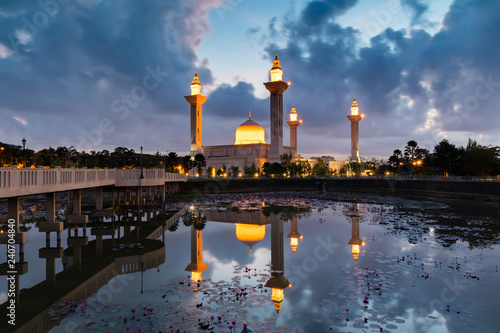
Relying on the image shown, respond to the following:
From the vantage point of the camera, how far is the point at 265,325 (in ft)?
32.6

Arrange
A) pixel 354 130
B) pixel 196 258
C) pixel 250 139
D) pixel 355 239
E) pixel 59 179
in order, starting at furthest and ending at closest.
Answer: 1. pixel 354 130
2. pixel 250 139
3. pixel 355 239
4. pixel 59 179
5. pixel 196 258

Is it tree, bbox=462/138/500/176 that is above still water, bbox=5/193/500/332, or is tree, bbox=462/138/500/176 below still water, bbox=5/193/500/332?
above

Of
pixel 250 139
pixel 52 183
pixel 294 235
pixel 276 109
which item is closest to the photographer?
pixel 52 183

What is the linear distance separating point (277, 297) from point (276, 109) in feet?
267

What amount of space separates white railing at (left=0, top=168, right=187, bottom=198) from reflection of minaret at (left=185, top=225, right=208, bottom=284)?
8138 mm

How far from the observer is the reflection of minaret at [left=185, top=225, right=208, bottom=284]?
1492 centimetres

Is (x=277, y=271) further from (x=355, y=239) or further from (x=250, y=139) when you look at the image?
(x=250, y=139)

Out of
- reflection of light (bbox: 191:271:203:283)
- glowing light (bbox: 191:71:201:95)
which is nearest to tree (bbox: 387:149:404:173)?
glowing light (bbox: 191:71:201:95)

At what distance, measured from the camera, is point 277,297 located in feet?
40.0

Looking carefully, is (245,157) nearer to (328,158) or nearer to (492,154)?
(328,158)

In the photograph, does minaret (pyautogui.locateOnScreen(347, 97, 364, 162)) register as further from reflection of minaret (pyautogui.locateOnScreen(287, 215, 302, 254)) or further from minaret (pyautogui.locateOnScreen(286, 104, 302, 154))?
reflection of minaret (pyautogui.locateOnScreen(287, 215, 302, 254))

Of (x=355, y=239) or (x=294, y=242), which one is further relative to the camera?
(x=355, y=239)

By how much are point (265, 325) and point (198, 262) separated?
8.03 m

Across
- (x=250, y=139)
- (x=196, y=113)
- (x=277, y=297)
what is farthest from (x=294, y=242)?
(x=250, y=139)
